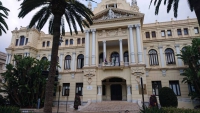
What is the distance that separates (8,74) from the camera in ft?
65.9

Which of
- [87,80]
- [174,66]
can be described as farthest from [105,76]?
[174,66]

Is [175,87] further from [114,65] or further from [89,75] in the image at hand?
[89,75]

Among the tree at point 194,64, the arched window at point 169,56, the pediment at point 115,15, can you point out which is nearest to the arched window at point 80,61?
the pediment at point 115,15

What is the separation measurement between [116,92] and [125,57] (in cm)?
650

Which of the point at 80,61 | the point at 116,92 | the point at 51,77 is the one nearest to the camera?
the point at 51,77

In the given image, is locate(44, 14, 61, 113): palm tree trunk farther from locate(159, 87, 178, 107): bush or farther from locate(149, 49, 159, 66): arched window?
locate(149, 49, 159, 66): arched window

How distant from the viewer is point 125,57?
2764 cm

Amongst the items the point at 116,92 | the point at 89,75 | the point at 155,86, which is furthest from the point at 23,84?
the point at 155,86

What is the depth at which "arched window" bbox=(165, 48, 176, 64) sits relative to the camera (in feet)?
84.1

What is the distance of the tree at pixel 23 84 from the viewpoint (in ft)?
65.0

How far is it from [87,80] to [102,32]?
28.4 feet

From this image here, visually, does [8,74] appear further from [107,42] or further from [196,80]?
[196,80]

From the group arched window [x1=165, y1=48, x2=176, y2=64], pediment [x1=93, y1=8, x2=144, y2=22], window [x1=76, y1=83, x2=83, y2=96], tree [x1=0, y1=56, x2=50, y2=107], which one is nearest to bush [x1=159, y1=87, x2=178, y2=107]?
arched window [x1=165, y1=48, x2=176, y2=64]

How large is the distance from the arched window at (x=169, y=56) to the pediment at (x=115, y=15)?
300 inches
